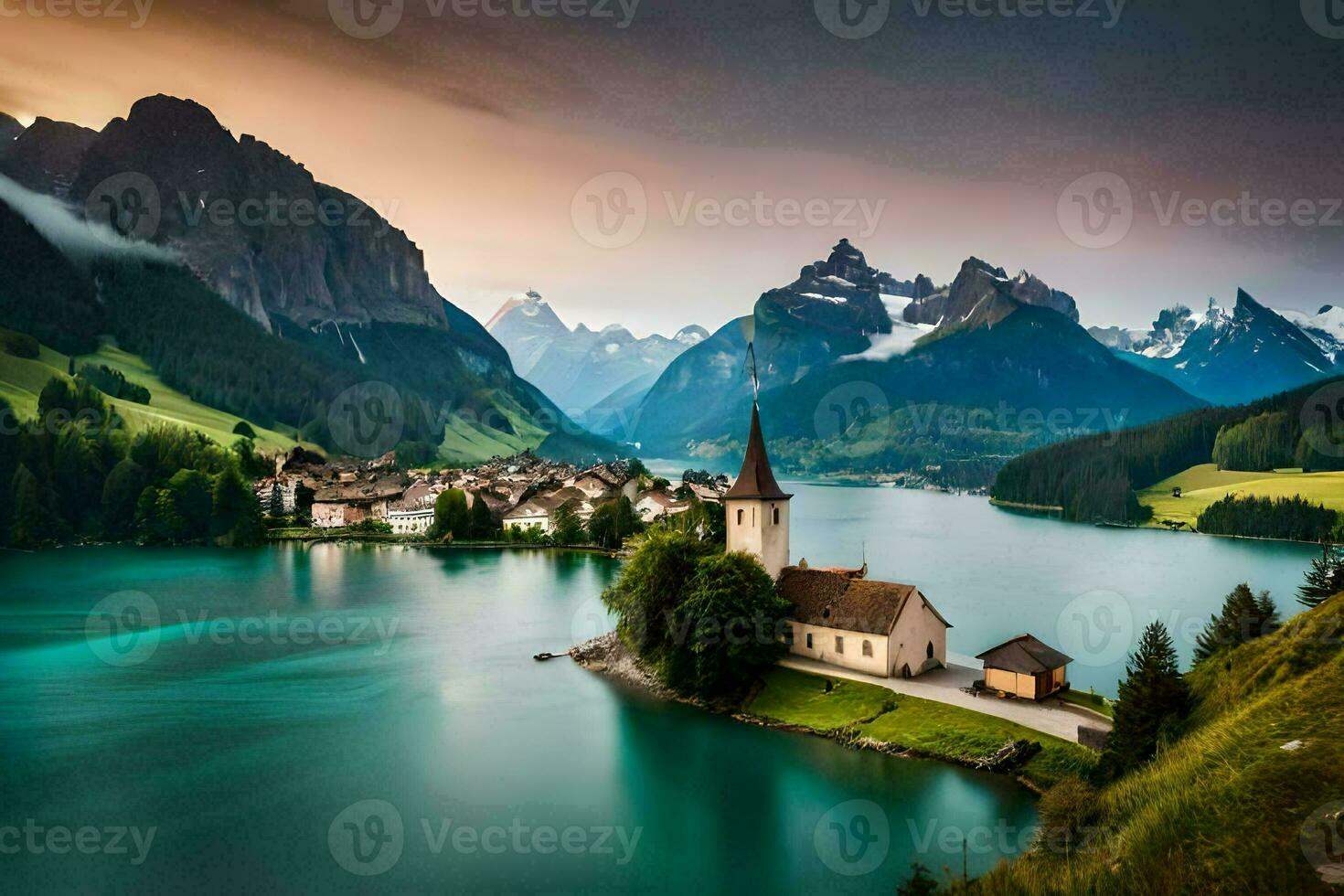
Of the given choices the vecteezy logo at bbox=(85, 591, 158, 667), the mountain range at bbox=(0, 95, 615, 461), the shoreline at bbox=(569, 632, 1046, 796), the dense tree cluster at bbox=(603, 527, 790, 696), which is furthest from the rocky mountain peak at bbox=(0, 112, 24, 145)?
the dense tree cluster at bbox=(603, 527, 790, 696)

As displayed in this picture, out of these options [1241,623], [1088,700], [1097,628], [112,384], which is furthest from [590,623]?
[112,384]

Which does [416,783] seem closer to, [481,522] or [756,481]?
[756,481]

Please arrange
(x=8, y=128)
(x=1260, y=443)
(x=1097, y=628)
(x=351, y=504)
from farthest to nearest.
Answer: (x=8, y=128), (x=1260, y=443), (x=351, y=504), (x=1097, y=628)

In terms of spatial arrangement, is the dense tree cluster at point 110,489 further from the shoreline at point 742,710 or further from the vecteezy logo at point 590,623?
the shoreline at point 742,710

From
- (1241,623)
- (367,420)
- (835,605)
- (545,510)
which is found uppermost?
(367,420)

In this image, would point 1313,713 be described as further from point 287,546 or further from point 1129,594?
point 287,546

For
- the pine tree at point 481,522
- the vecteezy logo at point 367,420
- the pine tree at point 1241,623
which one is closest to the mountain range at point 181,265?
the vecteezy logo at point 367,420

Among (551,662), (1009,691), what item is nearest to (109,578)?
(551,662)
